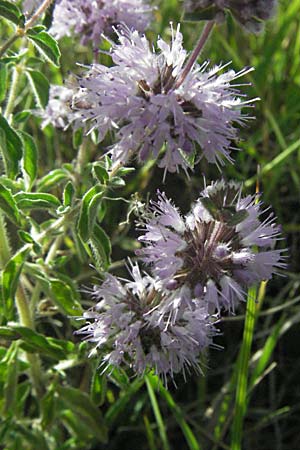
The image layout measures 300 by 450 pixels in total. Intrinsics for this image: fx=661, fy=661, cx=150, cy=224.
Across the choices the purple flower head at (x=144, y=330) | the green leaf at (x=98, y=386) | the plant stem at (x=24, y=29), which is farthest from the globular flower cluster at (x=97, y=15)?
the green leaf at (x=98, y=386)

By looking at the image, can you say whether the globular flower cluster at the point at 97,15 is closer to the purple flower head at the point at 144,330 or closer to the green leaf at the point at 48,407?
the purple flower head at the point at 144,330

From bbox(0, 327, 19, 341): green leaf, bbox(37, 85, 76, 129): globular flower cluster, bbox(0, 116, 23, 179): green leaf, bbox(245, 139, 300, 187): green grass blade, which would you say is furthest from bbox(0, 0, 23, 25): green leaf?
bbox(245, 139, 300, 187): green grass blade

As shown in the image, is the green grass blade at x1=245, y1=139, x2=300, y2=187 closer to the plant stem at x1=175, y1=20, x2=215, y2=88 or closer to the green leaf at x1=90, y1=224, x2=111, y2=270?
the green leaf at x1=90, y1=224, x2=111, y2=270

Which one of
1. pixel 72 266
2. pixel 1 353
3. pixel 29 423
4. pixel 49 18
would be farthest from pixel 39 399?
pixel 49 18

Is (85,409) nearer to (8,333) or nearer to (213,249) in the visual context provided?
(8,333)

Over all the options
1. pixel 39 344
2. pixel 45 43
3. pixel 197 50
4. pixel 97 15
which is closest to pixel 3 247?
pixel 39 344

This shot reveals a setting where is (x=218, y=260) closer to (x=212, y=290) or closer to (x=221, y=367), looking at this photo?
(x=212, y=290)

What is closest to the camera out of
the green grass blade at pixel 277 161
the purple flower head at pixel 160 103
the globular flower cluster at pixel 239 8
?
the globular flower cluster at pixel 239 8
